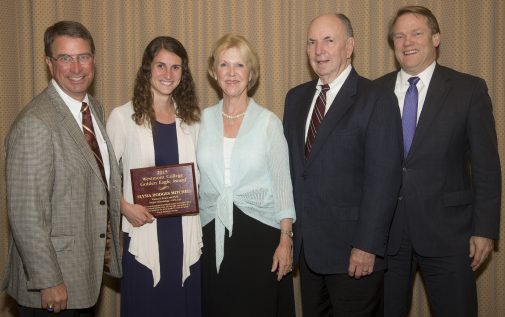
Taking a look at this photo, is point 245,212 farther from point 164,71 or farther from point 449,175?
point 449,175

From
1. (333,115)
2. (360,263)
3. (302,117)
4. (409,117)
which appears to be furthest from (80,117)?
(409,117)

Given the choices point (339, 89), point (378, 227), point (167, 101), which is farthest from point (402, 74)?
point (167, 101)

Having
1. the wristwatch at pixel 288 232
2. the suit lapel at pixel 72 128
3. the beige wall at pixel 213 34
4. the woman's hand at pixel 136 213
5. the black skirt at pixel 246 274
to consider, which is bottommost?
the black skirt at pixel 246 274

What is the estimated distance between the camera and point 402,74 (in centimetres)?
298

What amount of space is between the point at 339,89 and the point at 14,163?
171 cm

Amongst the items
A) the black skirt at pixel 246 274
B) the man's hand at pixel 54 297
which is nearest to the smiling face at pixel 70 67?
the man's hand at pixel 54 297

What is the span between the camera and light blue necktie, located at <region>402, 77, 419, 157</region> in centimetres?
276

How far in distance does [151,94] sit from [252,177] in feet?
2.65

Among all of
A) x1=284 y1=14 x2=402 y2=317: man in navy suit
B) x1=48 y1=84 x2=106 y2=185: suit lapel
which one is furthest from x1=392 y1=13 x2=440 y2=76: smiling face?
x1=48 y1=84 x2=106 y2=185: suit lapel

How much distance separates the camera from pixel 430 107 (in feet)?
Result: 8.94

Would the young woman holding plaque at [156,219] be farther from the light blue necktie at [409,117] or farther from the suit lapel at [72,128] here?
the light blue necktie at [409,117]

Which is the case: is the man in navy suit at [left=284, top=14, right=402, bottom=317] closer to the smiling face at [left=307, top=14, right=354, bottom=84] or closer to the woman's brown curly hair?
the smiling face at [left=307, top=14, right=354, bottom=84]

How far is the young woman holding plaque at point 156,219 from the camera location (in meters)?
2.66

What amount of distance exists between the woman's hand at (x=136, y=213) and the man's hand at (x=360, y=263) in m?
1.14
